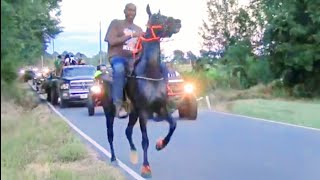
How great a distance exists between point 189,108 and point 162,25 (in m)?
15.0

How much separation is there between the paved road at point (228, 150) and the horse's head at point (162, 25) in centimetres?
325

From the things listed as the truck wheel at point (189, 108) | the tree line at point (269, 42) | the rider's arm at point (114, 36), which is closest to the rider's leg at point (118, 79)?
the rider's arm at point (114, 36)

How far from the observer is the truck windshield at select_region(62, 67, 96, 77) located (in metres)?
33.2

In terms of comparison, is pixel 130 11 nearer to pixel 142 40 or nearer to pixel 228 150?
A: pixel 142 40

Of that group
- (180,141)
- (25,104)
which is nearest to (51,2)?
(180,141)

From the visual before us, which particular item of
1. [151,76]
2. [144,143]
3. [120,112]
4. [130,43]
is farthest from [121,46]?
[144,143]

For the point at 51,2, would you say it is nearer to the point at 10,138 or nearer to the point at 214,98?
the point at 214,98

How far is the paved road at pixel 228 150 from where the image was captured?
11.4 metres

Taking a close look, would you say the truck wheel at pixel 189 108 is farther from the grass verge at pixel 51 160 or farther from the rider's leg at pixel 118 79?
Result: the rider's leg at pixel 118 79

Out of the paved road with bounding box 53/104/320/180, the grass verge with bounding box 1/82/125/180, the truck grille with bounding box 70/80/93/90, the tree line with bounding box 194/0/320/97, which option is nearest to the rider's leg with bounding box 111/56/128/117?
the grass verge with bounding box 1/82/125/180

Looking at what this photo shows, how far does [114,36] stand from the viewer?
869cm

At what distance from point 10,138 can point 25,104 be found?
0.48 meters

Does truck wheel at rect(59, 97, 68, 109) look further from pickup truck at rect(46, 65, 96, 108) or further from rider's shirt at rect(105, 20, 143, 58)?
rider's shirt at rect(105, 20, 143, 58)

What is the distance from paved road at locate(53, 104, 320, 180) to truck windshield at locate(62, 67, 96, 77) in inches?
434
